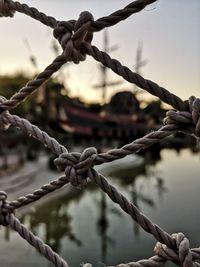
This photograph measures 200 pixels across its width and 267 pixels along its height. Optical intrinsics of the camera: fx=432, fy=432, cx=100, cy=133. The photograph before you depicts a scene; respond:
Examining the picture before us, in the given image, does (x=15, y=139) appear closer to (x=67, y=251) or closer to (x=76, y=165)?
(x=67, y=251)

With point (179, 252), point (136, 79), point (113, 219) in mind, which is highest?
point (136, 79)

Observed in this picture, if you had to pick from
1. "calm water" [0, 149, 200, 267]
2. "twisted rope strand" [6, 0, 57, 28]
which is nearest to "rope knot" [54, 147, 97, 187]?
"twisted rope strand" [6, 0, 57, 28]

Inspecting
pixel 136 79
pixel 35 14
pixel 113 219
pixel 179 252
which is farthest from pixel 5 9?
pixel 113 219

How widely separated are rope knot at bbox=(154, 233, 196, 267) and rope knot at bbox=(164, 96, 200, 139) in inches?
3.0

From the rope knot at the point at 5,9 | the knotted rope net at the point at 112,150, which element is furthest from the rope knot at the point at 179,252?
the rope knot at the point at 5,9

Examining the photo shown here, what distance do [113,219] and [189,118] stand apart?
3.41 metres

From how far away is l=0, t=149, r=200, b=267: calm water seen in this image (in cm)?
259

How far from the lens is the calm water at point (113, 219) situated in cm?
259

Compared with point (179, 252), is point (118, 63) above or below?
above

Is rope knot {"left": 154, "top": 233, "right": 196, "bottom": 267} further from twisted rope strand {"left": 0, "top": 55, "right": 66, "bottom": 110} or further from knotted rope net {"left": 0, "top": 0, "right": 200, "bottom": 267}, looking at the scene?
twisted rope strand {"left": 0, "top": 55, "right": 66, "bottom": 110}

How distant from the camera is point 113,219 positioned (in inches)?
143

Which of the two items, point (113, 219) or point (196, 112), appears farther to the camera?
point (113, 219)

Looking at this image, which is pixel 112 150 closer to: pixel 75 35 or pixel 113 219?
pixel 75 35

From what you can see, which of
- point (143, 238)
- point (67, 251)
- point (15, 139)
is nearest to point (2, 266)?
point (67, 251)
